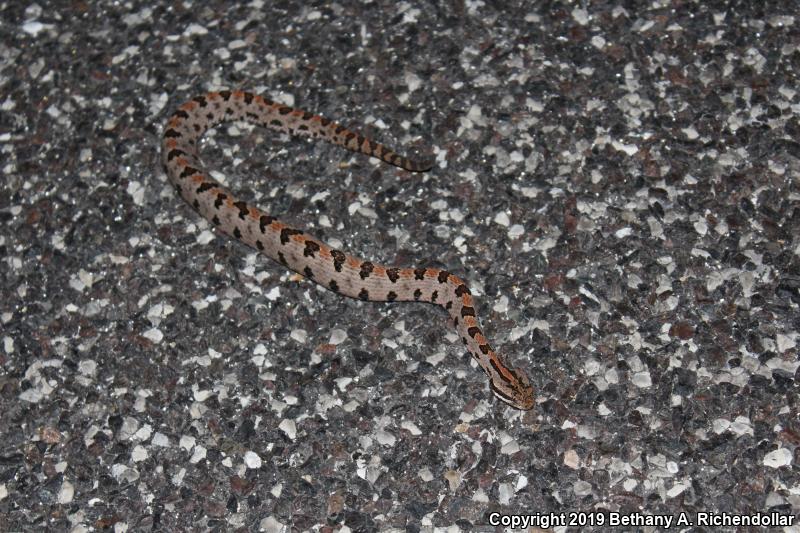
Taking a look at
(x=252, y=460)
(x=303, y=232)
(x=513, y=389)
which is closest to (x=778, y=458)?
(x=513, y=389)

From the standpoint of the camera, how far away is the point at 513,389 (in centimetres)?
608

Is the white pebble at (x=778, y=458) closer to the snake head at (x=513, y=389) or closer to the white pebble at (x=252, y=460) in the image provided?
the snake head at (x=513, y=389)

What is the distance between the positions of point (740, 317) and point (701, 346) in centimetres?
40

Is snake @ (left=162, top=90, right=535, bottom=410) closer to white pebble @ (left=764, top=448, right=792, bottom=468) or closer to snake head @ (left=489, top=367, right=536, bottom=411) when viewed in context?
snake head @ (left=489, top=367, right=536, bottom=411)

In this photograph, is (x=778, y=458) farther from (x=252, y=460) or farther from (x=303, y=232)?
(x=303, y=232)

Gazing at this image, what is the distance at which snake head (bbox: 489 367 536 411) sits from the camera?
6.09 m

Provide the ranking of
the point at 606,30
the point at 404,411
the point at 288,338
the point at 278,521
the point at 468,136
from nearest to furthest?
the point at 278,521, the point at 404,411, the point at 288,338, the point at 468,136, the point at 606,30

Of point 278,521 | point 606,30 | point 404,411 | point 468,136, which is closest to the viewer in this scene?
point 278,521

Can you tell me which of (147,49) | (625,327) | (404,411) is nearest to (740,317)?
(625,327)

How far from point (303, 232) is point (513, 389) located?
227cm

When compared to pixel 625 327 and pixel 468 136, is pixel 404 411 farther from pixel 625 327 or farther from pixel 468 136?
pixel 468 136

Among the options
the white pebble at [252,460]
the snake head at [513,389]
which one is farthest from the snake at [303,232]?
the white pebble at [252,460]

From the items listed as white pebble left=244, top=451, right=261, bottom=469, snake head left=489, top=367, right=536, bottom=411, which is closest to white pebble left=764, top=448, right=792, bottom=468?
snake head left=489, top=367, right=536, bottom=411

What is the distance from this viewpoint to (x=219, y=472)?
6098 millimetres
